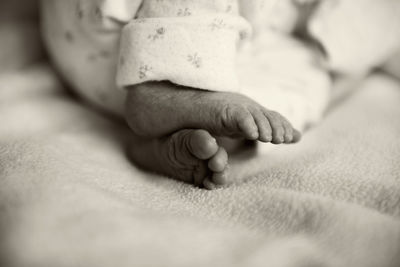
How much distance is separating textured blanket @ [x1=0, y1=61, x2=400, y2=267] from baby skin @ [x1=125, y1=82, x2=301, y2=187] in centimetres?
3

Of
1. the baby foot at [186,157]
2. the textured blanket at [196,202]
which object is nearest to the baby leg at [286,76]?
the textured blanket at [196,202]

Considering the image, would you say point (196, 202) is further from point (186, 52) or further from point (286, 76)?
point (286, 76)

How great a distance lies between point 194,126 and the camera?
1.83ft

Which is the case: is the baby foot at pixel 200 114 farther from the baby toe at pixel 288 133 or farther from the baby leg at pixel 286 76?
the baby leg at pixel 286 76

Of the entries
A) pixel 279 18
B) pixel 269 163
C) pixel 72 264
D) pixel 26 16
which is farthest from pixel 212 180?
pixel 26 16

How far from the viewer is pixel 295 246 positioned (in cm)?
43

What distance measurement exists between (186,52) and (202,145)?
150mm

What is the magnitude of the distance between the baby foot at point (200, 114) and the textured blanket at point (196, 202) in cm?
7

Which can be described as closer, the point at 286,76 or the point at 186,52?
the point at 186,52

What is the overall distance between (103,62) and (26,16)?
1.14ft

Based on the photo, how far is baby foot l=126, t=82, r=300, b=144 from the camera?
0.53m

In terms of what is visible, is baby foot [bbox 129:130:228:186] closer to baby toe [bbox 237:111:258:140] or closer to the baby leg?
baby toe [bbox 237:111:258:140]

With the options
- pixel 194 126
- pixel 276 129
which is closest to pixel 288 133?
pixel 276 129

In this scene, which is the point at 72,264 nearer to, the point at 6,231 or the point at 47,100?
the point at 6,231
